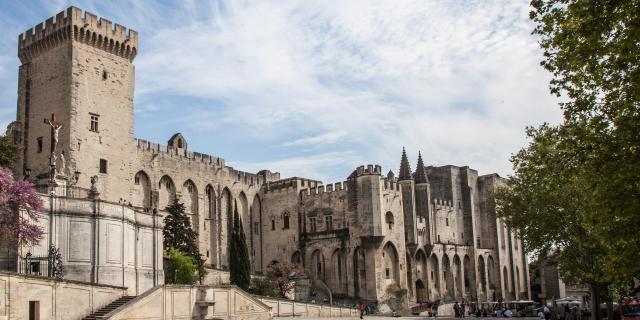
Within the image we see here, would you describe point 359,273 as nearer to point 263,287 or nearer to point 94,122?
point 263,287

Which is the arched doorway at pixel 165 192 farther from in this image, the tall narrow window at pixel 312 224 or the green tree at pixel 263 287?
the tall narrow window at pixel 312 224

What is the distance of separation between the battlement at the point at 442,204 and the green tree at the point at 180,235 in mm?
25451

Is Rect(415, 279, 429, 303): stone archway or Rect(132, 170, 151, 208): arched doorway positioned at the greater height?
Rect(132, 170, 151, 208): arched doorway

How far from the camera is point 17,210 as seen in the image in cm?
2758

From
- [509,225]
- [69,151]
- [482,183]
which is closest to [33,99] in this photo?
[69,151]

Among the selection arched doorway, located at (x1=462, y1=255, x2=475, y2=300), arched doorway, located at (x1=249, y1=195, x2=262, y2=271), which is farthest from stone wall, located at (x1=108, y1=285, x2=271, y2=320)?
arched doorway, located at (x1=462, y1=255, x2=475, y2=300)

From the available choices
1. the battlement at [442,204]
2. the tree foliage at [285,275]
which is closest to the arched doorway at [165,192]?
the tree foliage at [285,275]

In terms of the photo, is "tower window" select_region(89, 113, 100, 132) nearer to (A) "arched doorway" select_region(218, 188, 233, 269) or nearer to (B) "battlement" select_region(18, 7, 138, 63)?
(B) "battlement" select_region(18, 7, 138, 63)

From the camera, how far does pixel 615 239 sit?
62.0 feet

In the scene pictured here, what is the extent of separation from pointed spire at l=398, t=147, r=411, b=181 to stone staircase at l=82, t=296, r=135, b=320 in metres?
34.8

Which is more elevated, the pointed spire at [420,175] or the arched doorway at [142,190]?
the pointed spire at [420,175]

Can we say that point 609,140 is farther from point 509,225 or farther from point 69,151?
point 69,151

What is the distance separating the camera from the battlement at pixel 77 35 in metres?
42.6

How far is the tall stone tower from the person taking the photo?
41.8m
